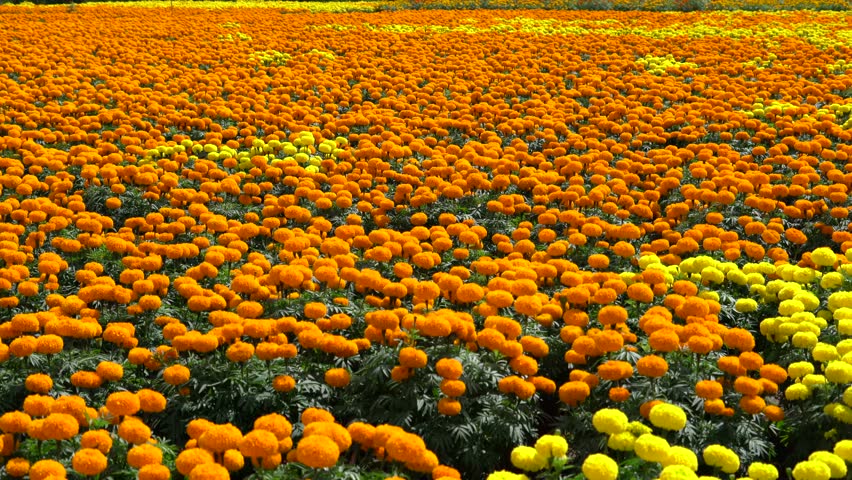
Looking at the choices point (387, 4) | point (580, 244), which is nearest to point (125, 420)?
point (580, 244)

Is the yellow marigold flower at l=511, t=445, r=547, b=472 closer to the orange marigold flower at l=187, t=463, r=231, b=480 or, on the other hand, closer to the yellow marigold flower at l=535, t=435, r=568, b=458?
the yellow marigold flower at l=535, t=435, r=568, b=458

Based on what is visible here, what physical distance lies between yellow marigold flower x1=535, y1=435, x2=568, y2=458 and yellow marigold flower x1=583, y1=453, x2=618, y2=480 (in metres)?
0.25

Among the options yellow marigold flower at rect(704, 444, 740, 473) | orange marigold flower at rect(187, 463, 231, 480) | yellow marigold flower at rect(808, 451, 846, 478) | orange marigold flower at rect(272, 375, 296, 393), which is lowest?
yellow marigold flower at rect(704, 444, 740, 473)

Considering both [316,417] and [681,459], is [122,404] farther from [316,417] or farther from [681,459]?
[681,459]

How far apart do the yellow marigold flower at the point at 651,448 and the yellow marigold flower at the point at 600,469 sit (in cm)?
30

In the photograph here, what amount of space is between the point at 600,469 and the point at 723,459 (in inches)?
40.7

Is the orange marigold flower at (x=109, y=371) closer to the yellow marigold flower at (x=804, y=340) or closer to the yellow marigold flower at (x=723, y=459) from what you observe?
the yellow marigold flower at (x=723, y=459)

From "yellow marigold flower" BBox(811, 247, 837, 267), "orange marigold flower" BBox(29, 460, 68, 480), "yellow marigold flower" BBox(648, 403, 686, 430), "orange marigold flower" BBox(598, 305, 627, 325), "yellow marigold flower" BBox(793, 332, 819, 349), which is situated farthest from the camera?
"yellow marigold flower" BBox(811, 247, 837, 267)

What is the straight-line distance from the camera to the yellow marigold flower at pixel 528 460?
501cm

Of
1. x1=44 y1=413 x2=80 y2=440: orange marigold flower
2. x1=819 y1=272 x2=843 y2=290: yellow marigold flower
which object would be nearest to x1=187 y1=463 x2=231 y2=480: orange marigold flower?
x1=44 y1=413 x2=80 y2=440: orange marigold flower

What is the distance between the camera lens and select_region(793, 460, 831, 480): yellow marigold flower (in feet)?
16.0

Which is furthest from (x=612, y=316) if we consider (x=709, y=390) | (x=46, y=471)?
(x=46, y=471)

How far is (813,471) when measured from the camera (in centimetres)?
489

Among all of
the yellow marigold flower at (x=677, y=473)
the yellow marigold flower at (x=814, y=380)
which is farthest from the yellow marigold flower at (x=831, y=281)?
the yellow marigold flower at (x=677, y=473)
